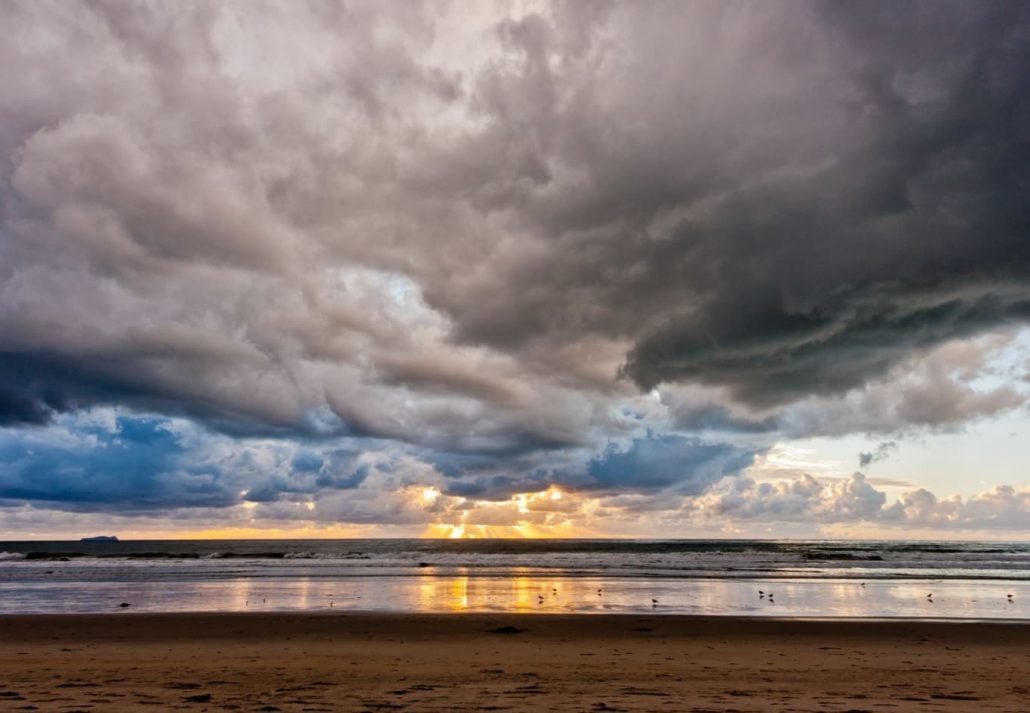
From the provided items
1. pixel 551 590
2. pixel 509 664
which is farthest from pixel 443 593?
pixel 509 664

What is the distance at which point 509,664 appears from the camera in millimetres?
16656

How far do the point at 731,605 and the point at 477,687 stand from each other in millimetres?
22068

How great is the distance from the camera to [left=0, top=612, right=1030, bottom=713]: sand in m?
12.6

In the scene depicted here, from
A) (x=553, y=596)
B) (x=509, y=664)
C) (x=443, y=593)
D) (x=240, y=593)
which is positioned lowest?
(x=553, y=596)

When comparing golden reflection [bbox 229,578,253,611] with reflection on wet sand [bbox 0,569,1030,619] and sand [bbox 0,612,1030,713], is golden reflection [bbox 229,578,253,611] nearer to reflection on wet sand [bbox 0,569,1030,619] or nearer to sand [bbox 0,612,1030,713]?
reflection on wet sand [bbox 0,569,1030,619]

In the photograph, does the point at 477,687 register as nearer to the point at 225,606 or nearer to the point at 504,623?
the point at 504,623

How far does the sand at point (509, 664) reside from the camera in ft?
41.5

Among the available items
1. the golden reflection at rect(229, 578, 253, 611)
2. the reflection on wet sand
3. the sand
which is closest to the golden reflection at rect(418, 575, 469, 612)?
the reflection on wet sand

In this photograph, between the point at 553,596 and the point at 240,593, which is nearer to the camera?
the point at 553,596

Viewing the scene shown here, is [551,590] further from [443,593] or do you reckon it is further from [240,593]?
[240,593]

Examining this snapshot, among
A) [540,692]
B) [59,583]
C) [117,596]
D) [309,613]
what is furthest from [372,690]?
[59,583]

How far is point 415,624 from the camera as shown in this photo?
25.3 meters

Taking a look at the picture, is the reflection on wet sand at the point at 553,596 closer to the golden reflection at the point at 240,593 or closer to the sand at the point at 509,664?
the golden reflection at the point at 240,593

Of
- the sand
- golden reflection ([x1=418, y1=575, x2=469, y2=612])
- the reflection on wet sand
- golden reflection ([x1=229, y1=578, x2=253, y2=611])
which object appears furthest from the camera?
golden reflection ([x1=229, y1=578, x2=253, y2=611])
